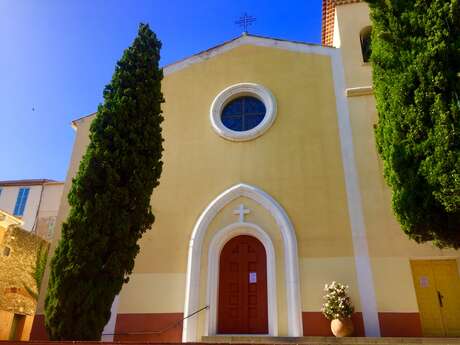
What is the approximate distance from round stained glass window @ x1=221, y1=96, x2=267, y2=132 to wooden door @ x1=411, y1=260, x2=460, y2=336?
5.47 metres

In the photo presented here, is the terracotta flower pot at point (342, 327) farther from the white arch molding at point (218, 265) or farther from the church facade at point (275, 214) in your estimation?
the white arch molding at point (218, 265)

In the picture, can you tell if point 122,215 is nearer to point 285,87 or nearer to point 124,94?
point 124,94

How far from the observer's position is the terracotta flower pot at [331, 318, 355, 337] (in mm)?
7934

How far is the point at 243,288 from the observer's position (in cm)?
928

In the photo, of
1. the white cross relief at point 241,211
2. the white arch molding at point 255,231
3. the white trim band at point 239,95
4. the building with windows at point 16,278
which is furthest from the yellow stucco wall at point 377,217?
the building with windows at point 16,278

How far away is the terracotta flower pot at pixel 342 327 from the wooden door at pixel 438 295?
1598mm

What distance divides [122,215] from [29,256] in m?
12.1

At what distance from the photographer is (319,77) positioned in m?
11.3

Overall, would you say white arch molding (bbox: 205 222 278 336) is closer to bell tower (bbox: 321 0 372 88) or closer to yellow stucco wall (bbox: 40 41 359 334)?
yellow stucco wall (bbox: 40 41 359 334)

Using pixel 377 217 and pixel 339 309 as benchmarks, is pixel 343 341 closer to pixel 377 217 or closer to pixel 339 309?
pixel 339 309

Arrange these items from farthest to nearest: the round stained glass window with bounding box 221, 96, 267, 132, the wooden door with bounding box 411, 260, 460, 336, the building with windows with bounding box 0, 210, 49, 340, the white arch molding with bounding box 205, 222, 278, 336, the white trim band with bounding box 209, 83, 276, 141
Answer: the building with windows with bounding box 0, 210, 49, 340
the round stained glass window with bounding box 221, 96, 267, 132
the white trim band with bounding box 209, 83, 276, 141
the white arch molding with bounding box 205, 222, 278, 336
the wooden door with bounding box 411, 260, 460, 336

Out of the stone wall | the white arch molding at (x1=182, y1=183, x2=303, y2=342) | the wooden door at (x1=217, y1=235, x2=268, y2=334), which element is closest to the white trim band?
the white arch molding at (x1=182, y1=183, x2=303, y2=342)

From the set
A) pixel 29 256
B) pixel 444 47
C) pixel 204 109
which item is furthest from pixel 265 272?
pixel 29 256

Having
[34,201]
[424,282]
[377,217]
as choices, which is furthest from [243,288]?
[34,201]
